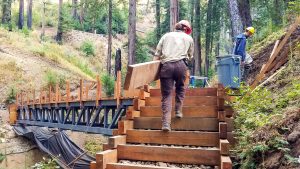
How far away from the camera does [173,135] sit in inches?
215

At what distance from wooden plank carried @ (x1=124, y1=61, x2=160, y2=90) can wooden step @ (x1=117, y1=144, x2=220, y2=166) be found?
3.42ft

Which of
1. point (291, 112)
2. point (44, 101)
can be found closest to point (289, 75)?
point (291, 112)

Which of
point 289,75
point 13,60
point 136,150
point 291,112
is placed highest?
point 13,60

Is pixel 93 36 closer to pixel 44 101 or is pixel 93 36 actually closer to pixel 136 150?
pixel 44 101

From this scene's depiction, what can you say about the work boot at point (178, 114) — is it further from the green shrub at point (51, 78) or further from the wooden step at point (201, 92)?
the green shrub at point (51, 78)

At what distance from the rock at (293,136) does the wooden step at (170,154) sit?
993mm

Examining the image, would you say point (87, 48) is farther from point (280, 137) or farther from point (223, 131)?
point (280, 137)

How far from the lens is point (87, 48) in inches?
1352

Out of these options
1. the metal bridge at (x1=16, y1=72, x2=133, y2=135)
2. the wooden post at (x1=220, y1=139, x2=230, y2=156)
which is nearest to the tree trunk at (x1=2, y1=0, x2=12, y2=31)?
the metal bridge at (x1=16, y1=72, x2=133, y2=135)

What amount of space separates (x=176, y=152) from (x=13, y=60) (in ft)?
71.5

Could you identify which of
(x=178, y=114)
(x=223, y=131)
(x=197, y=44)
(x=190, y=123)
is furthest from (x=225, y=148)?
(x=197, y=44)

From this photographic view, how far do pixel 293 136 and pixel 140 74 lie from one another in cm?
214

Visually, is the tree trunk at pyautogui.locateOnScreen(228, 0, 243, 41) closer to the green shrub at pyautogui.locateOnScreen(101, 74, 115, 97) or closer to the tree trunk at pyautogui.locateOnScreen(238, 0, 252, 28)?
the tree trunk at pyautogui.locateOnScreen(238, 0, 252, 28)

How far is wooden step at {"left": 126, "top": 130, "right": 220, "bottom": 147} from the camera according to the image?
17.3 ft
